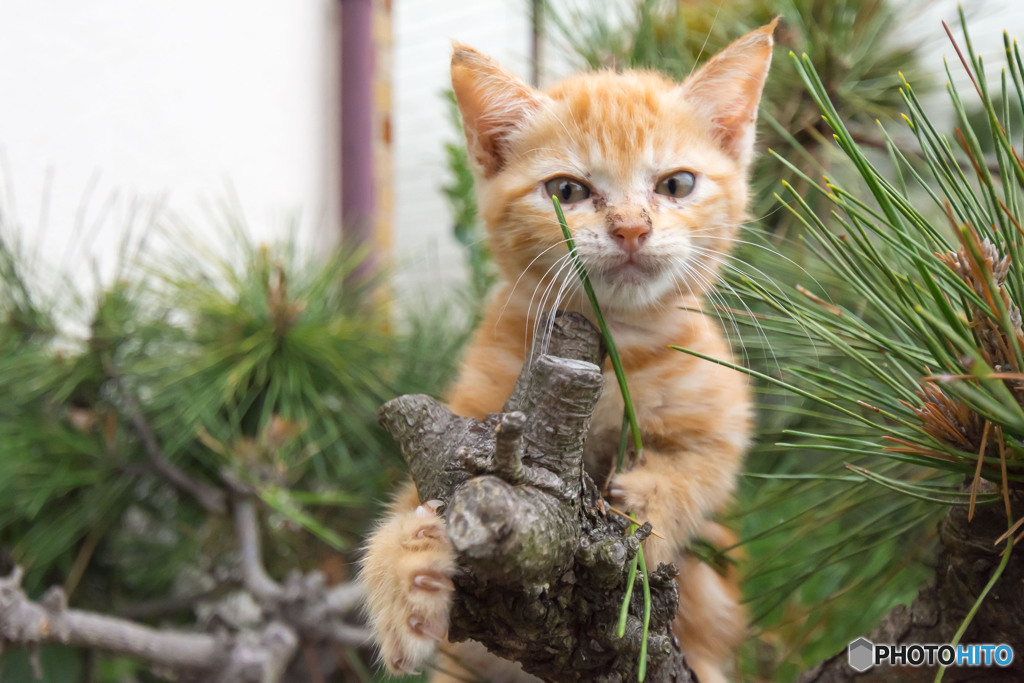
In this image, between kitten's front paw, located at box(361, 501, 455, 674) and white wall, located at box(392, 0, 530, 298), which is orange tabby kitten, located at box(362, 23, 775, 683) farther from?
white wall, located at box(392, 0, 530, 298)

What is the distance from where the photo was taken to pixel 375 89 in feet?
6.29

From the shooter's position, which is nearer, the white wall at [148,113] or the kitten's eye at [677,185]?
the kitten's eye at [677,185]

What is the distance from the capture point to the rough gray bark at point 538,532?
37 centimetres

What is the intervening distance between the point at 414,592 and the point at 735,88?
23.3 inches

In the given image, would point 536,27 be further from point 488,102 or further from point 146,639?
point 146,639

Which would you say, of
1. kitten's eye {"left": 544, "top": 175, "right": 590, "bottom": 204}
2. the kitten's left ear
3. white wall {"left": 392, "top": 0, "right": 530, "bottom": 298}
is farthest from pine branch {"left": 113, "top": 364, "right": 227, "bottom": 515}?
white wall {"left": 392, "top": 0, "right": 530, "bottom": 298}

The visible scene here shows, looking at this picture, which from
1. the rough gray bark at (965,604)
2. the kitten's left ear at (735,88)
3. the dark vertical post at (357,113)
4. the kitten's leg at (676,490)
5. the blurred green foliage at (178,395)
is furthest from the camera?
the dark vertical post at (357,113)

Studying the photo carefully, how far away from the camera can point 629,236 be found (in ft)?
1.85

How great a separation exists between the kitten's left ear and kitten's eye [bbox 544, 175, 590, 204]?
0.19 meters

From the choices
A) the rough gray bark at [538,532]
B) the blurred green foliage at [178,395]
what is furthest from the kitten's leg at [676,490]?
the blurred green foliage at [178,395]

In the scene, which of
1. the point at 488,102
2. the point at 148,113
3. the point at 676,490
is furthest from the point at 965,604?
the point at 148,113

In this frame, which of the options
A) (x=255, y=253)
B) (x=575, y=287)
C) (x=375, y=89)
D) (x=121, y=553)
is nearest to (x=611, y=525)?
(x=575, y=287)

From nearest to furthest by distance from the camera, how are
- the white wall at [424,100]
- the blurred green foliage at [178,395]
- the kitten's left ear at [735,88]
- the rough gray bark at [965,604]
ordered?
the rough gray bark at [965,604] < the kitten's left ear at [735,88] < the blurred green foliage at [178,395] < the white wall at [424,100]

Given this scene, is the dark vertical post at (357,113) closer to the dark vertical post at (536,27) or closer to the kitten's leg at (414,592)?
the dark vertical post at (536,27)
